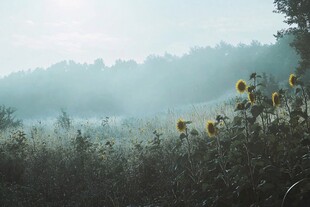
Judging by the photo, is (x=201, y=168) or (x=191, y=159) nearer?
(x=201, y=168)

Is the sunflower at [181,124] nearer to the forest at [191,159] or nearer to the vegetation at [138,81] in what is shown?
the forest at [191,159]

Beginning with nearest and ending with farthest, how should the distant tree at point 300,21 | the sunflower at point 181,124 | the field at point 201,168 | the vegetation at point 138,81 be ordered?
the field at point 201,168 < the sunflower at point 181,124 < the distant tree at point 300,21 < the vegetation at point 138,81

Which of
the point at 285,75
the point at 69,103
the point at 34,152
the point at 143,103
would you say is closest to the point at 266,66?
the point at 285,75

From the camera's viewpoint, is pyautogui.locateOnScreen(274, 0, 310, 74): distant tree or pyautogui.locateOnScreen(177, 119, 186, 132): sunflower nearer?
pyautogui.locateOnScreen(177, 119, 186, 132): sunflower

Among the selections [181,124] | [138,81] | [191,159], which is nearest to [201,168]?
[191,159]

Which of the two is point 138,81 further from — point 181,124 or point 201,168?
point 201,168

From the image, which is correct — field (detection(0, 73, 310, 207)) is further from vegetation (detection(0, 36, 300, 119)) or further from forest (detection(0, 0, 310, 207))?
vegetation (detection(0, 36, 300, 119))

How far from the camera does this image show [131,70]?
176 feet

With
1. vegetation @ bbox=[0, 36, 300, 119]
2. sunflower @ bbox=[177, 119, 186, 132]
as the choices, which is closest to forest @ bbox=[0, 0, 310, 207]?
sunflower @ bbox=[177, 119, 186, 132]

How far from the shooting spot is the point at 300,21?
12555 mm

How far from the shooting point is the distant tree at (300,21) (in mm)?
12102

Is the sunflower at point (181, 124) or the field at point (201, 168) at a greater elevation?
the sunflower at point (181, 124)

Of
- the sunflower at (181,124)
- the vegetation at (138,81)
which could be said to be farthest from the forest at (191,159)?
→ the vegetation at (138,81)

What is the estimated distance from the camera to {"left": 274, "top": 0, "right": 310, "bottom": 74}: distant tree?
12.1 metres
